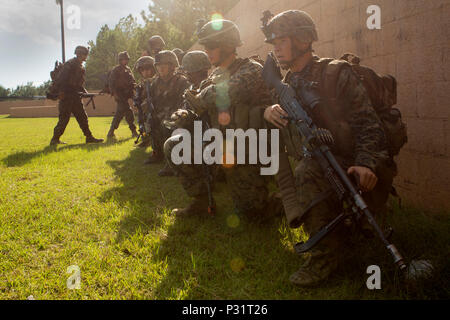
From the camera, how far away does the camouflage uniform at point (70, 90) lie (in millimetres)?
8406

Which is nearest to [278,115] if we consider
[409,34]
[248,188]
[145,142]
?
[248,188]

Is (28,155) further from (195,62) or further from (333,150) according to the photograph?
(333,150)

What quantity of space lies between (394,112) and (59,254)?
2828 mm

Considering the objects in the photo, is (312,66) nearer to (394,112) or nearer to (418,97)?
(394,112)

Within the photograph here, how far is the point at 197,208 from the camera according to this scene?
11.1 ft

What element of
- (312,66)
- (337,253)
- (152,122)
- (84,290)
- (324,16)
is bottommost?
(84,290)

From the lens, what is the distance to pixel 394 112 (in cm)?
226

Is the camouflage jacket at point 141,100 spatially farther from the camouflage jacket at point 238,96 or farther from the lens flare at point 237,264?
the lens flare at point 237,264

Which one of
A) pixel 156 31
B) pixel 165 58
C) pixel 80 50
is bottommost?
pixel 165 58

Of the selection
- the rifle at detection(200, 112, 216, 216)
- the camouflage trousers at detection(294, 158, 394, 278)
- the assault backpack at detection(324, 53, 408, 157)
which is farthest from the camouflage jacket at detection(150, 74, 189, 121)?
the camouflage trousers at detection(294, 158, 394, 278)

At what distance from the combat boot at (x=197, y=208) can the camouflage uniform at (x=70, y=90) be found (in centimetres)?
665

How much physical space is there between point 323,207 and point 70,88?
27.3 feet

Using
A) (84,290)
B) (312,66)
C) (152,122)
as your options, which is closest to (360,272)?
(312,66)

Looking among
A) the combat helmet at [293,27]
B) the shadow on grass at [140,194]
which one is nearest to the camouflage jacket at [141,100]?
the shadow on grass at [140,194]
